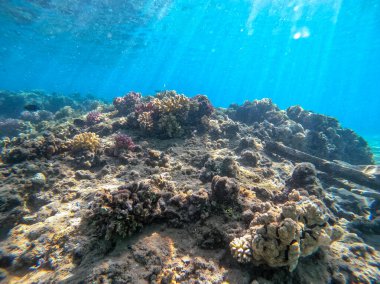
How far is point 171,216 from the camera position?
454 centimetres

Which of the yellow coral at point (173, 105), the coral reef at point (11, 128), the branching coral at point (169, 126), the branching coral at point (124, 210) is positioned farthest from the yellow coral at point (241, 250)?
the coral reef at point (11, 128)

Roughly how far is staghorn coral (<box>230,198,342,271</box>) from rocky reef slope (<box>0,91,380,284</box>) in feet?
0.06

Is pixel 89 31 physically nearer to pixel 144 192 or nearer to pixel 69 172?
pixel 69 172

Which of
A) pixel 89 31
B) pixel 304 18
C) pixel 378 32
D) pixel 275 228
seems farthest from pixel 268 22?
pixel 275 228

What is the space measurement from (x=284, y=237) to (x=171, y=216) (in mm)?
2166

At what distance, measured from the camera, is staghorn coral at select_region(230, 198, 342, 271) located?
3.42 m

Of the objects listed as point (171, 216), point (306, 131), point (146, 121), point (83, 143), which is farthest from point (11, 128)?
point (306, 131)

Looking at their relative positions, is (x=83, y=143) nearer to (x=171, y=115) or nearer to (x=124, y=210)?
(x=171, y=115)

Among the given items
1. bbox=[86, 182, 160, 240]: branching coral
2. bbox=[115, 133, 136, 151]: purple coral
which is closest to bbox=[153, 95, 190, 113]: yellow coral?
bbox=[115, 133, 136, 151]: purple coral

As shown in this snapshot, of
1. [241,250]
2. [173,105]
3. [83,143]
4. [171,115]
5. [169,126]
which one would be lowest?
[241,250]

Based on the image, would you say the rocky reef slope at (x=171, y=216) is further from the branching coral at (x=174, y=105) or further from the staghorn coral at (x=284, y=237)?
the branching coral at (x=174, y=105)

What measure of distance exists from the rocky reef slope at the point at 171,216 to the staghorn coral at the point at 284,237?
17 mm

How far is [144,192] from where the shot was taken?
447cm

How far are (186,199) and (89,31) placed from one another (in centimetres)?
4086
